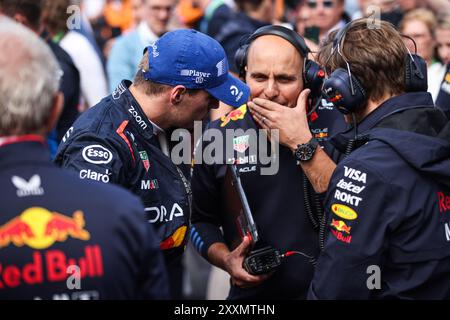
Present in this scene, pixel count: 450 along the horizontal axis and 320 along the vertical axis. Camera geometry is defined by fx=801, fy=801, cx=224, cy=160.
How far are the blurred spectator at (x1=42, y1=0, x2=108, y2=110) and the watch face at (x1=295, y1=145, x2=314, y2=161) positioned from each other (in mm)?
2725

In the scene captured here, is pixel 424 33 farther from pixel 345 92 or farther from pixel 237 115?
pixel 345 92

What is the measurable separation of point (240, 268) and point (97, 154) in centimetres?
107

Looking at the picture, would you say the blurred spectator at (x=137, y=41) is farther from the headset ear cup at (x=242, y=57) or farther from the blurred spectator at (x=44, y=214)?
the blurred spectator at (x=44, y=214)

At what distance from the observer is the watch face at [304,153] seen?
3.88 meters

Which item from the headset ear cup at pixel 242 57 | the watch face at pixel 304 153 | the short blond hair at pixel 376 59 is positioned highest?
the short blond hair at pixel 376 59

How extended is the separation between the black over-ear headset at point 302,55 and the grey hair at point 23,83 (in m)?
1.94

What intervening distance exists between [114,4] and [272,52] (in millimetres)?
7565

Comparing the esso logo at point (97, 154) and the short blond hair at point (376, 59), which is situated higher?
the short blond hair at point (376, 59)

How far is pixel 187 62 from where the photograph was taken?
3.69m

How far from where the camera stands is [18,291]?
7.82 feet

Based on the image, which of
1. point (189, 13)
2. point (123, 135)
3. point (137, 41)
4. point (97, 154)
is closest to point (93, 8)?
point (189, 13)

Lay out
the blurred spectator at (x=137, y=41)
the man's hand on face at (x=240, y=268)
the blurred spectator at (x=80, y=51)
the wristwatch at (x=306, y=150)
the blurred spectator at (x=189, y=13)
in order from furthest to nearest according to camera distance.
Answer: the blurred spectator at (x=189, y=13) → the blurred spectator at (x=137, y=41) → the blurred spectator at (x=80, y=51) → the man's hand on face at (x=240, y=268) → the wristwatch at (x=306, y=150)

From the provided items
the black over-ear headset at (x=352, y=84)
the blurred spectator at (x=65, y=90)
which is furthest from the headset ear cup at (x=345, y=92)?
the blurred spectator at (x=65, y=90)

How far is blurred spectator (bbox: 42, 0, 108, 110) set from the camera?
20.4ft
